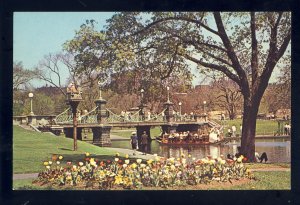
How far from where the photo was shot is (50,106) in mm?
9664

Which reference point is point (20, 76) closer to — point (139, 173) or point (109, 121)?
point (109, 121)

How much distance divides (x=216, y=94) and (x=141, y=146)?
1.60 metres

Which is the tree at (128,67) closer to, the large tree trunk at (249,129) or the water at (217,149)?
the water at (217,149)

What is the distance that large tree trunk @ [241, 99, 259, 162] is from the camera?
9.72 meters

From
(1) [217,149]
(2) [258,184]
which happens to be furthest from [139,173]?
(2) [258,184]

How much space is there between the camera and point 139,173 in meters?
9.50

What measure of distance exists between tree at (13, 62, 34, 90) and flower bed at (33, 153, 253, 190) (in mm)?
1395

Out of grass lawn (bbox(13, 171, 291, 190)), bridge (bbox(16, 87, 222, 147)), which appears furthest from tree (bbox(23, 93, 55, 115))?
grass lawn (bbox(13, 171, 291, 190))

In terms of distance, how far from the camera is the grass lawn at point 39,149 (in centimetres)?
953

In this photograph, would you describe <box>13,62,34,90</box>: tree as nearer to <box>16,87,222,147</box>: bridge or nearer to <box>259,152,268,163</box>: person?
<box>16,87,222,147</box>: bridge

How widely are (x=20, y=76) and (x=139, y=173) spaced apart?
103 inches
